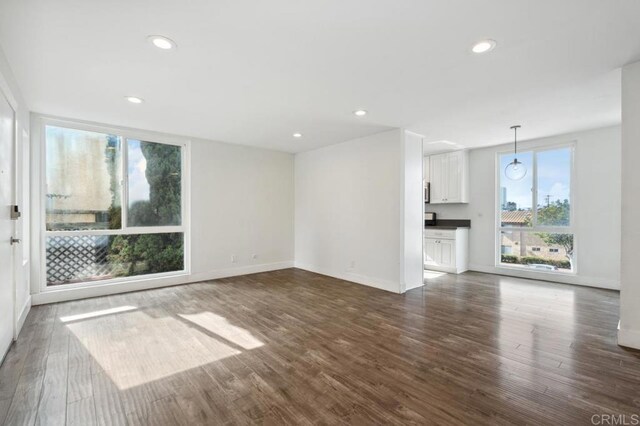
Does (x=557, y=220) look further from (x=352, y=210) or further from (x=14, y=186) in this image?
(x=14, y=186)

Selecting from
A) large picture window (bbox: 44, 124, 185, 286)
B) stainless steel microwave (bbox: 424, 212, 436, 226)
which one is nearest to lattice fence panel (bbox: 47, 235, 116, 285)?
large picture window (bbox: 44, 124, 185, 286)

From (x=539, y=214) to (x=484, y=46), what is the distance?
4498 mm

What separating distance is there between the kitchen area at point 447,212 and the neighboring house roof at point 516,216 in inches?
26.4

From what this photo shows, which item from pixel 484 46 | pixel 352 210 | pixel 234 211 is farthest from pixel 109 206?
pixel 484 46

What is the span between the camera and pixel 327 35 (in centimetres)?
221

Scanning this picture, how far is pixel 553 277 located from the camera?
5348 mm

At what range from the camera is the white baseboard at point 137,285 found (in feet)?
13.4

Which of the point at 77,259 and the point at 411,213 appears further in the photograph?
the point at 411,213

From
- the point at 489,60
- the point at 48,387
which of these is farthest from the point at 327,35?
the point at 48,387

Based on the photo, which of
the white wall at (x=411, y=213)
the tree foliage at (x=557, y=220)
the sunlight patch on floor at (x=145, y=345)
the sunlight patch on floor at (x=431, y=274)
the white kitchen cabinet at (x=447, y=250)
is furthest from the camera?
the white kitchen cabinet at (x=447, y=250)

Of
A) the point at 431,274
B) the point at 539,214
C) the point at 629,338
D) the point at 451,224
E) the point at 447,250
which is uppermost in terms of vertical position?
the point at 539,214

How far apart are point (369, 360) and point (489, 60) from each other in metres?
2.78

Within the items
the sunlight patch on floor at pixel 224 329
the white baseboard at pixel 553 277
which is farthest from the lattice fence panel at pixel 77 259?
the white baseboard at pixel 553 277

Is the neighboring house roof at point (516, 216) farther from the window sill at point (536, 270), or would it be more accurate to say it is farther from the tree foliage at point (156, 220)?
the tree foliage at point (156, 220)
